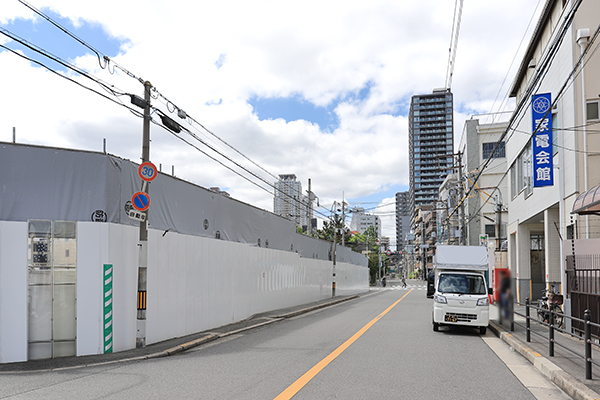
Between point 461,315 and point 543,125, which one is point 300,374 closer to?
point 461,315

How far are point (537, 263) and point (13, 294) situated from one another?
32414mm

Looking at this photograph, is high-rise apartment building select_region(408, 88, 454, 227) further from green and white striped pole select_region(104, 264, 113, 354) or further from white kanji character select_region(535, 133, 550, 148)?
green and white striped pole select_region(104, 264, 113, 354)

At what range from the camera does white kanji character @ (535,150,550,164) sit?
64.4 ft

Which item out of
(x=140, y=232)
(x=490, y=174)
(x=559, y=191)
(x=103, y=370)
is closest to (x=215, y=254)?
(x=140, y=232)

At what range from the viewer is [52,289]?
11.3 metres

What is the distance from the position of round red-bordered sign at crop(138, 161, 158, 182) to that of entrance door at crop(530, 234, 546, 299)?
2754cm

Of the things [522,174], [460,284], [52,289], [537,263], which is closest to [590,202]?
[460,284]

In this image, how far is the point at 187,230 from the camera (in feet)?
55.7

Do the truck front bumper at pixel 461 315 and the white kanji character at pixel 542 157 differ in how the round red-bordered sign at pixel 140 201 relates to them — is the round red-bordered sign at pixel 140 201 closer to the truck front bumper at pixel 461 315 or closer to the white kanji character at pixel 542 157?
the truck front bumper at pixel 461 315

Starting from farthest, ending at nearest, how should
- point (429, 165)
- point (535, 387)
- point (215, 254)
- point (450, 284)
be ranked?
1. point (429, 165)
2. point (215, 254)
3. point (450, 284)
4. point (535, 387)

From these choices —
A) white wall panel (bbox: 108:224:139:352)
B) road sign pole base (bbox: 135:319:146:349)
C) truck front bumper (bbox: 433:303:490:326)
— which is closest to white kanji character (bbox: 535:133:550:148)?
truck front bumper (bbox: 433:303:490:326)

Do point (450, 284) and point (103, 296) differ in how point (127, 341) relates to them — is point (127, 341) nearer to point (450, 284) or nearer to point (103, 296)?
point (103, 296)

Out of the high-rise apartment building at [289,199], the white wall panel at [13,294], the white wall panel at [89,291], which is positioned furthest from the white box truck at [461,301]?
the high-rise apartment building at [289,199]

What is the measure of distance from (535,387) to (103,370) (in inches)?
308
